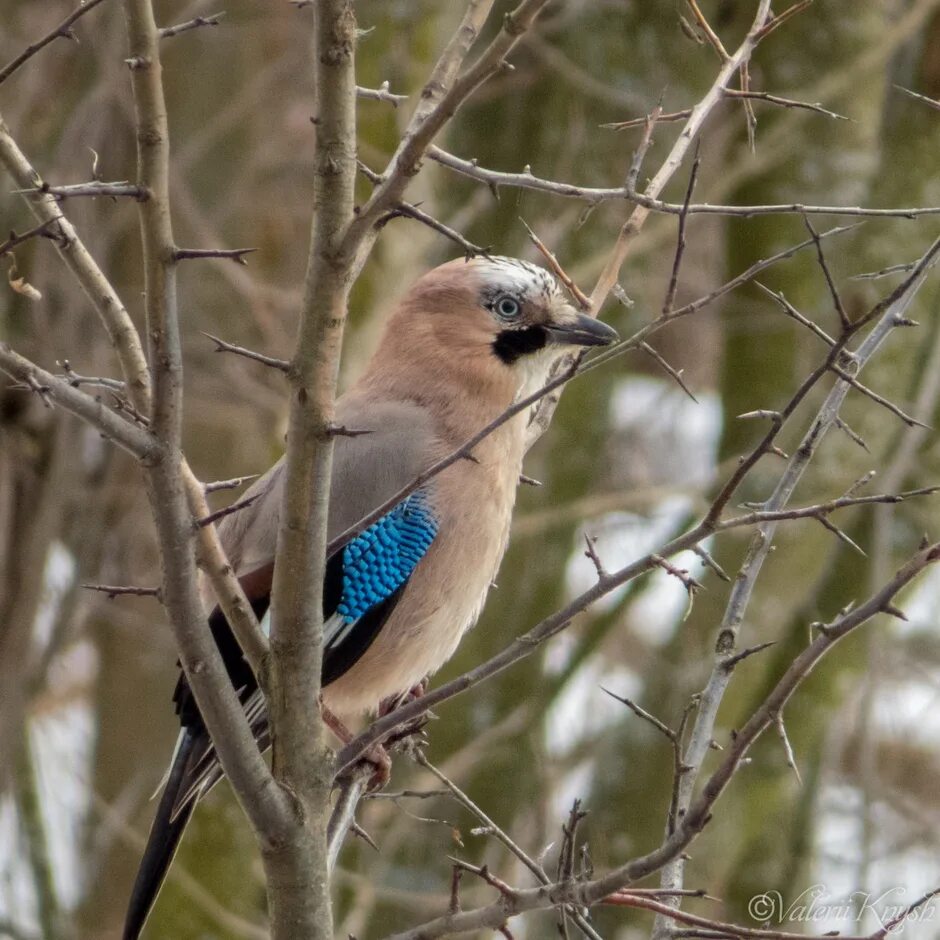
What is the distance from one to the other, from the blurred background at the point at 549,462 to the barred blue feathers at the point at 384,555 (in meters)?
2.26

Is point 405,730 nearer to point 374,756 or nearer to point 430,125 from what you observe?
point 374,756

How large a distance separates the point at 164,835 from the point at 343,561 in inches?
31.1

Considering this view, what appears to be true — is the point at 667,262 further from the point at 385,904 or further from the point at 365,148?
the point at 385,904

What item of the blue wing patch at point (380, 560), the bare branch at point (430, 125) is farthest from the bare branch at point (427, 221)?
the blue wing patch at point (380, 560)

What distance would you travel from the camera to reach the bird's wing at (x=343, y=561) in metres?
3.14

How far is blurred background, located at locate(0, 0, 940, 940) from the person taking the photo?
5863 millimetres

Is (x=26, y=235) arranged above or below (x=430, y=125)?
below

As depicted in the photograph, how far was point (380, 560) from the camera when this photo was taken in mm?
3600

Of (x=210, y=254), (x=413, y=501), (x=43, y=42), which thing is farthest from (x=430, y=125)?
(x=413, y=501)

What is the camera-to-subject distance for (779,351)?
6.21 meters

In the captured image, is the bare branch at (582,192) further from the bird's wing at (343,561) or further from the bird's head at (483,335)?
the bird's head at (483,335)

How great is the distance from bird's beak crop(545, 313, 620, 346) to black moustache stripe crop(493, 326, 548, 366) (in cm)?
5

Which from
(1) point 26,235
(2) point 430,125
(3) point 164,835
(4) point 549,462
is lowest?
(3) point 164,835

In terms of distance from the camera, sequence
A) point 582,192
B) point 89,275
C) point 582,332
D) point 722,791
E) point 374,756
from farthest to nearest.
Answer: point 582,332 < point 374,756 < point 582,192 < point 89,275 < point 722,791
